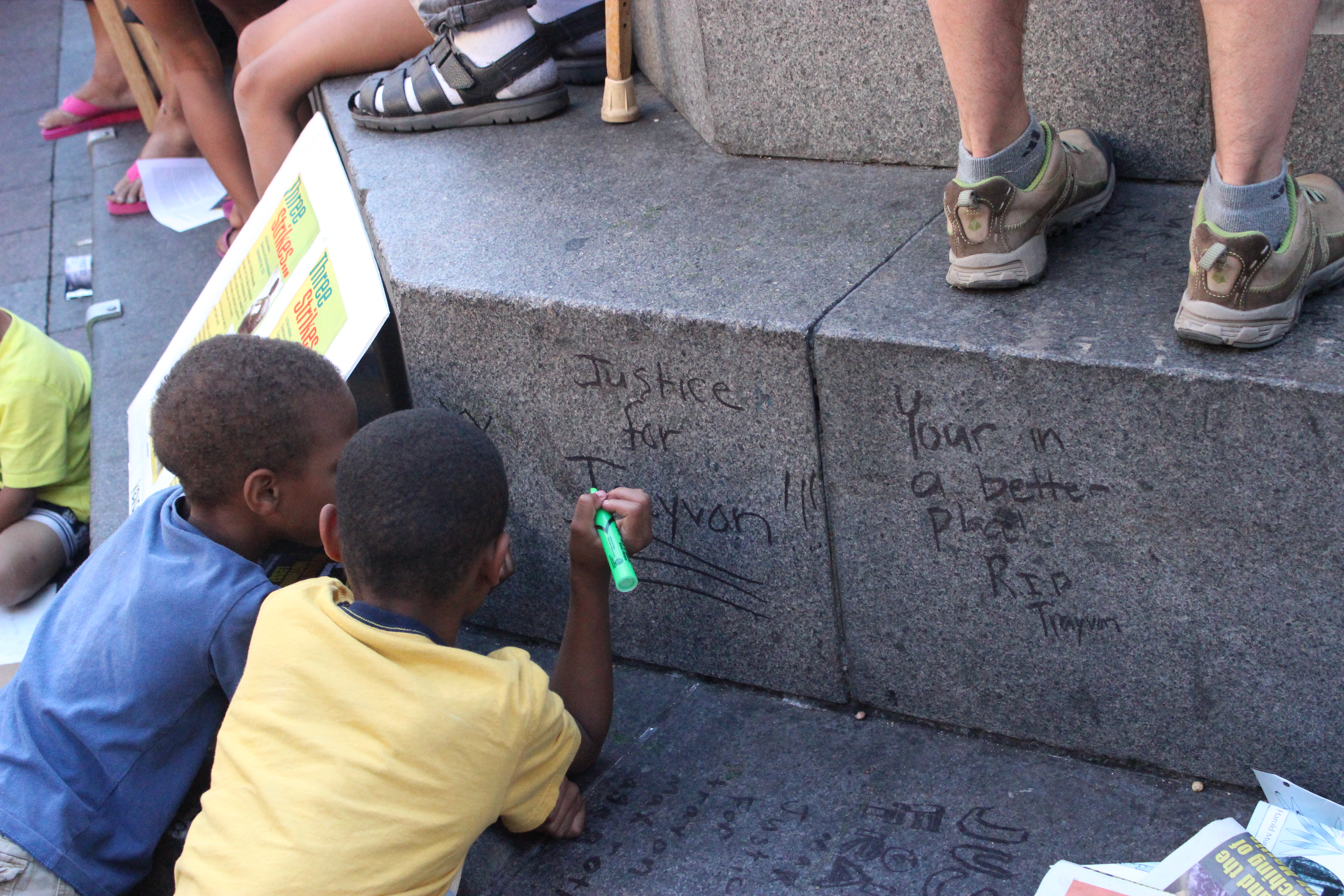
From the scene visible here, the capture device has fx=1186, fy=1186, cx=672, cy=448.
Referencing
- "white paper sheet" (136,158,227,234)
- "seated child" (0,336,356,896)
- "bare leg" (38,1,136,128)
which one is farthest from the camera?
"bare leg" (38,1,136,128)

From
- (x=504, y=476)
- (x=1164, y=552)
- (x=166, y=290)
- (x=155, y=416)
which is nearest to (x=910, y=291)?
(x=1164, y=552)

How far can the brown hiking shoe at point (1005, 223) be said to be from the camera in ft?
6.00

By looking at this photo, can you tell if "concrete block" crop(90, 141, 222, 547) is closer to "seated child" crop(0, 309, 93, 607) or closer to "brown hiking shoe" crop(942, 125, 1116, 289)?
"seated child" crop(0, 309, 93, 607)

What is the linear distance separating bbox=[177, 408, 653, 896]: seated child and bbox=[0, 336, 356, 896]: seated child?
28 cm

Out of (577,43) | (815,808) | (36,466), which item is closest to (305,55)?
(577,43)

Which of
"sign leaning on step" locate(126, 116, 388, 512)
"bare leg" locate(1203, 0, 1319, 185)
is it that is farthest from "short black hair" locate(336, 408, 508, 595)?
"bare leg" locate(1203, 0, 1319, 185)

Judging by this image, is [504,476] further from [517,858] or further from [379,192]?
[379,192]

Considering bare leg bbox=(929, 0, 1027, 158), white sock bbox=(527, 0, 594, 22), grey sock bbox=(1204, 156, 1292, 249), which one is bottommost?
white sock bbox=(527, 0, 594, 22)

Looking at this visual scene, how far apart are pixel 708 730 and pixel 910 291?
0.89m

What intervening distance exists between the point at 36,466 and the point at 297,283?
1193mm

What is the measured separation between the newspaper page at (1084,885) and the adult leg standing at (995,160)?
0.86 meters

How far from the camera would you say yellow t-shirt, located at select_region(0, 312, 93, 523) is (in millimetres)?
3180

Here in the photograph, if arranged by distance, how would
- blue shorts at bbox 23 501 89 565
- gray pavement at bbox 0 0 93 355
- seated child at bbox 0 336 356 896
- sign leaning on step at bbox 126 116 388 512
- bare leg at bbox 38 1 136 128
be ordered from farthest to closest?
bare leg at bbox 38 1 136 128, gray pavement at bbox 0 0 93 355, blue shorts at bbox 23 501 89 565, sign leaning on step at bbox 126 116 388 512, seated child at bbox 0 336 356 896

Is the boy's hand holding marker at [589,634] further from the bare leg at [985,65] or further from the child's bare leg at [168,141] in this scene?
the child's bare leg at [168,141]
